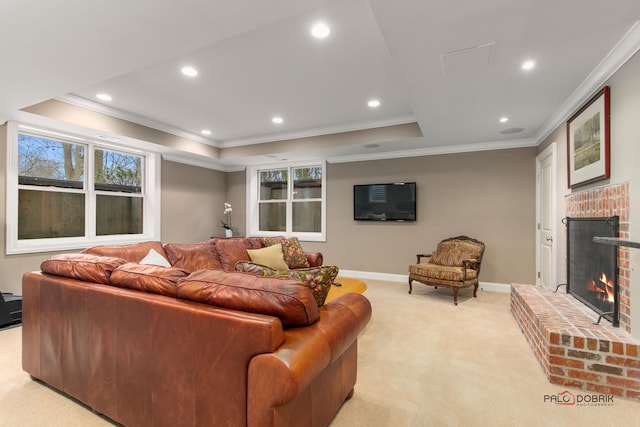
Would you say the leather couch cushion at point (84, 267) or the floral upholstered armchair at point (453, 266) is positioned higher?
the leather couch cushion at point (84, 267)

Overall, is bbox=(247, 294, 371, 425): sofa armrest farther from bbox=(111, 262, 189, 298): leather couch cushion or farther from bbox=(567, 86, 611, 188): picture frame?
bbox=(567, 86, 611, 188): picture frame

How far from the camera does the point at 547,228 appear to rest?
3.93 m

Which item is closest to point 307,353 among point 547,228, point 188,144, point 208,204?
point 547,228

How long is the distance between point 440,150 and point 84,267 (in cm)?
487

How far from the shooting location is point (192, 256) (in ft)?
11.5

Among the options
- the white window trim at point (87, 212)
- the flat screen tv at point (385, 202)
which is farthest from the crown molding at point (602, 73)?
the white window trim at point (87, 212)

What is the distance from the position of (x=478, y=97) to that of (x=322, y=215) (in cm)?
366

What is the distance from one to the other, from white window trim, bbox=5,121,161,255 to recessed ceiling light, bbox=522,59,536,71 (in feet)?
17.3

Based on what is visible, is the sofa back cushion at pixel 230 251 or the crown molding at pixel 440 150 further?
the crown molding at pixel 440 150

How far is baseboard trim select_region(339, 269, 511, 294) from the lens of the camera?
4621 millimetres

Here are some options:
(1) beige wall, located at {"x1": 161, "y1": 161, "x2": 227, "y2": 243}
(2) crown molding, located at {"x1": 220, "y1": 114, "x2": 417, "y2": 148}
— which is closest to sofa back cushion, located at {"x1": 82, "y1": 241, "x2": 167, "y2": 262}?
(1) beige wall, located at {"x1": 161, "y1": 161, "x2": 227, "y2": 243}

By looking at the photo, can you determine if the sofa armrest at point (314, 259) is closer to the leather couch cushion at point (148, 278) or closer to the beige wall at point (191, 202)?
the leather couch cushion at point (148, 278)

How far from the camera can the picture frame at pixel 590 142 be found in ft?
7.86

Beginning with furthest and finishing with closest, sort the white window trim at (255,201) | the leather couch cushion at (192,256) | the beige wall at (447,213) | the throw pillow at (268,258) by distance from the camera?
the white window trim at (255,201) < the beige wall at (447,213) < the throw pillow at (268,258) < the leather couch cushion at (192,256)
